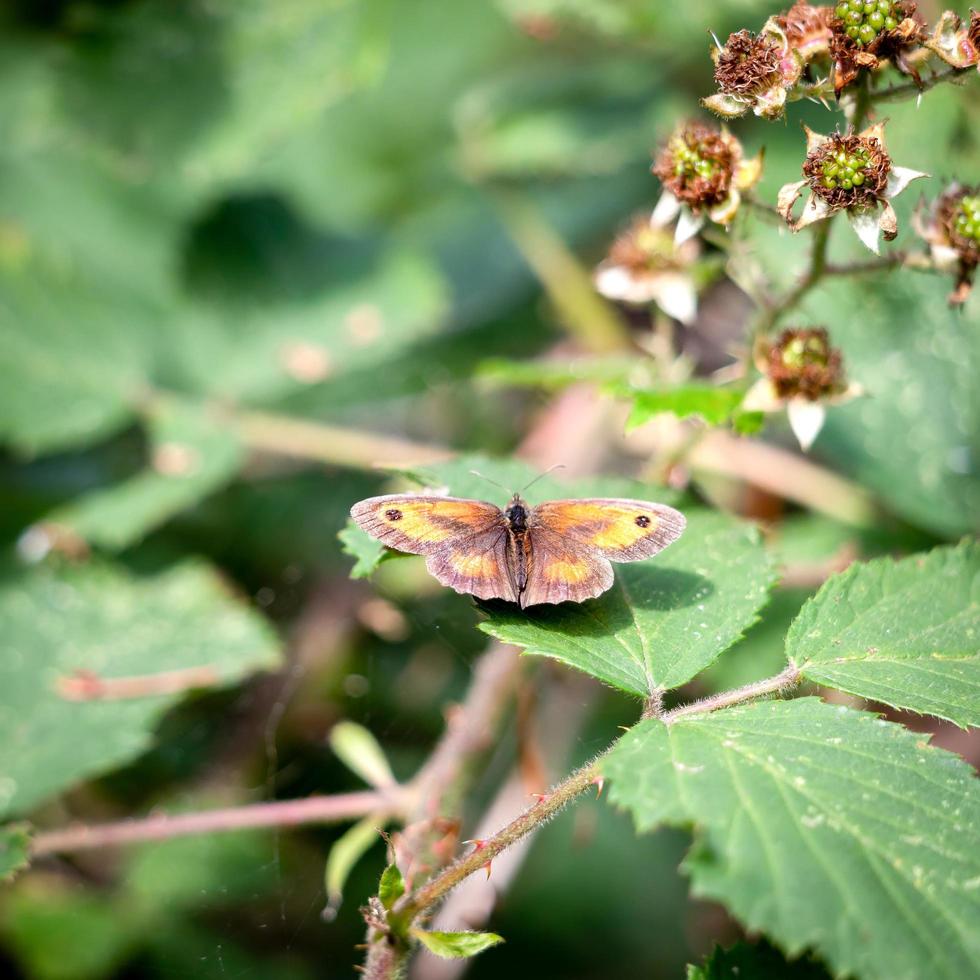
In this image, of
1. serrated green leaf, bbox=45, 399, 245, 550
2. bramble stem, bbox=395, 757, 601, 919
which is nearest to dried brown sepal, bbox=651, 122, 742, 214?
bramble stem, bbox=395, 757, 601, 919

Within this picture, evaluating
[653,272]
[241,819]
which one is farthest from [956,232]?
[241,819]

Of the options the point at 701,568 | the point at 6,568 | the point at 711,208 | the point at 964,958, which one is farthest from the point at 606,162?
the point at 964,958

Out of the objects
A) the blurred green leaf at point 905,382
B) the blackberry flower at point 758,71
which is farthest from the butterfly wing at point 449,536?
the blurred green leaf at point 905,382

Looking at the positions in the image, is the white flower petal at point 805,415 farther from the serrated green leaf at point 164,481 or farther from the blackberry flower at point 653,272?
the serrated green leaf at point 164,481

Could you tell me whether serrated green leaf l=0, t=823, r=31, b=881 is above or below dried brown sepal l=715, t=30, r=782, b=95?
below

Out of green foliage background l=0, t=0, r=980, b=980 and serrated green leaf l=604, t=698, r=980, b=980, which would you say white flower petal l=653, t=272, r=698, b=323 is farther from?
serrated green leaf l=604, t=698, r=980, b=980
